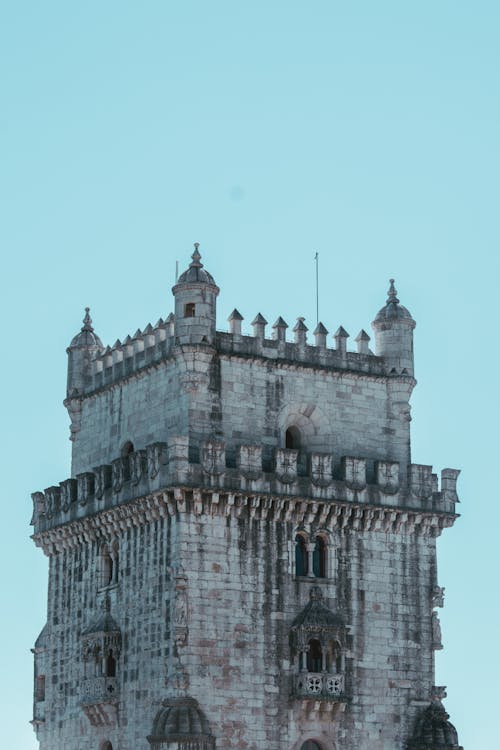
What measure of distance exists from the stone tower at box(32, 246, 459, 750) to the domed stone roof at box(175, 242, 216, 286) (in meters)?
0.07

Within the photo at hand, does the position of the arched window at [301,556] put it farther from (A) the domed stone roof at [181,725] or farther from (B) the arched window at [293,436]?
(A) the domed stone roof at [181,725]

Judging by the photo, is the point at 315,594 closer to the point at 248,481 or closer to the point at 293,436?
the point at 248,481

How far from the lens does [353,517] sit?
63531mm

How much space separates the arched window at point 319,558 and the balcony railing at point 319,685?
11.2 ft

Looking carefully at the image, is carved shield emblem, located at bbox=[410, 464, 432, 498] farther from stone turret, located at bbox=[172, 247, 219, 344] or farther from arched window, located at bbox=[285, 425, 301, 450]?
stone turret, located at bbox=[172, 247, 219, 344]

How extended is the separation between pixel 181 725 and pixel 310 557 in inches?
300

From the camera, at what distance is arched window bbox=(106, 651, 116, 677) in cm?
6284

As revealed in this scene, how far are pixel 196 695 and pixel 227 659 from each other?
158 centimetres

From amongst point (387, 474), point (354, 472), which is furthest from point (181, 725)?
point (387, 474)

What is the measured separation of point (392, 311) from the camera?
67375 millimetres

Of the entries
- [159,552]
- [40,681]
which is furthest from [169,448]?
[40,681]

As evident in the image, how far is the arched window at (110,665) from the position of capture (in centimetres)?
6284

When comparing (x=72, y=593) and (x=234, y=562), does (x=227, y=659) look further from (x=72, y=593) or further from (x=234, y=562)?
(x=72, y=593)

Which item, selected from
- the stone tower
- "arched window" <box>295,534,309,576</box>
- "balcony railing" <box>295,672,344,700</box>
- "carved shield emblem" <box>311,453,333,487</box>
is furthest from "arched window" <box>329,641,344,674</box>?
"carved shield emblem" <box>311,453,333,487</box>
